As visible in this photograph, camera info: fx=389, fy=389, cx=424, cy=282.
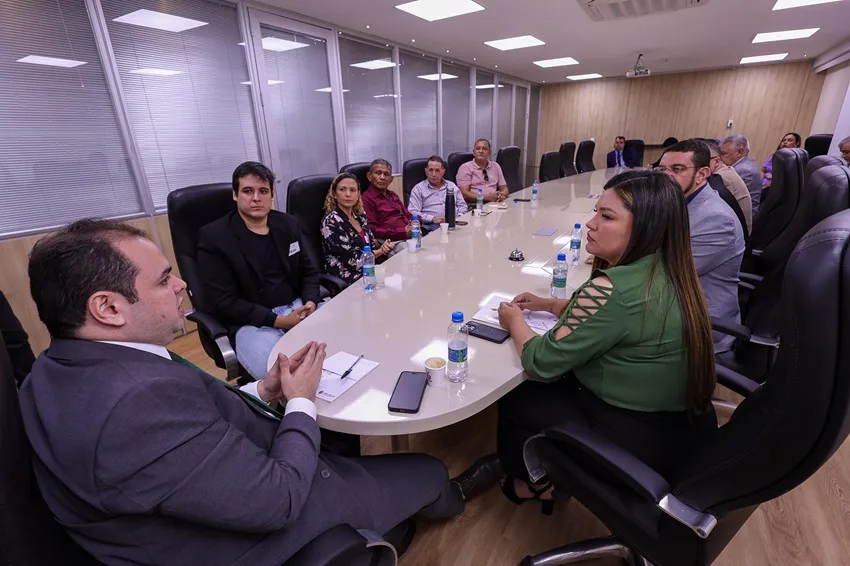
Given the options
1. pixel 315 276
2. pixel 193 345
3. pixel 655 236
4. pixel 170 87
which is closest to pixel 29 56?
pixel 170 87

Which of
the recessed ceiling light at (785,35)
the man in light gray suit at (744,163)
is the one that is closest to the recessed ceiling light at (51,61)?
the man in light gray suit at (744,163)

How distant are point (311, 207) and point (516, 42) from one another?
4.65 metres

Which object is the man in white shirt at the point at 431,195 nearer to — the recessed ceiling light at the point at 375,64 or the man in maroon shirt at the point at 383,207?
the man in maroon shirt at the point at 383,207

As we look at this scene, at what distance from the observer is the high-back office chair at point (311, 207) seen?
8.07ft

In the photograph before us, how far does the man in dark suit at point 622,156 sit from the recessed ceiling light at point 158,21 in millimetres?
7818

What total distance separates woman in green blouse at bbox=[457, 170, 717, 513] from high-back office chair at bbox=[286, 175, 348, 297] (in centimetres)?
170

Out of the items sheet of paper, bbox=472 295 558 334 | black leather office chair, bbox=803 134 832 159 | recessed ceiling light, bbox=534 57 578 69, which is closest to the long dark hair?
sheet of paper, bbox=472 295 558 334

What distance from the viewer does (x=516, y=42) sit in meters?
5.52

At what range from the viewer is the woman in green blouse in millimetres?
1050

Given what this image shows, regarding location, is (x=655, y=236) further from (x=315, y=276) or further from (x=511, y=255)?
(x=315, y=276)

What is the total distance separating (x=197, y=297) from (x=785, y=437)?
7.00 ft

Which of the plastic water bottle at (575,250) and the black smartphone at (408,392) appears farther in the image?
the plastic water bottle at (575,250)

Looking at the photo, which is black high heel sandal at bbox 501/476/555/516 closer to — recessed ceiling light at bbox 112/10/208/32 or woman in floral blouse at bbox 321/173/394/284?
woman in floral blouse at bbox 321/173/394/284


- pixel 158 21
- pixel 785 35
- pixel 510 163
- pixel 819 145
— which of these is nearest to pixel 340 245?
pixel 158 21
